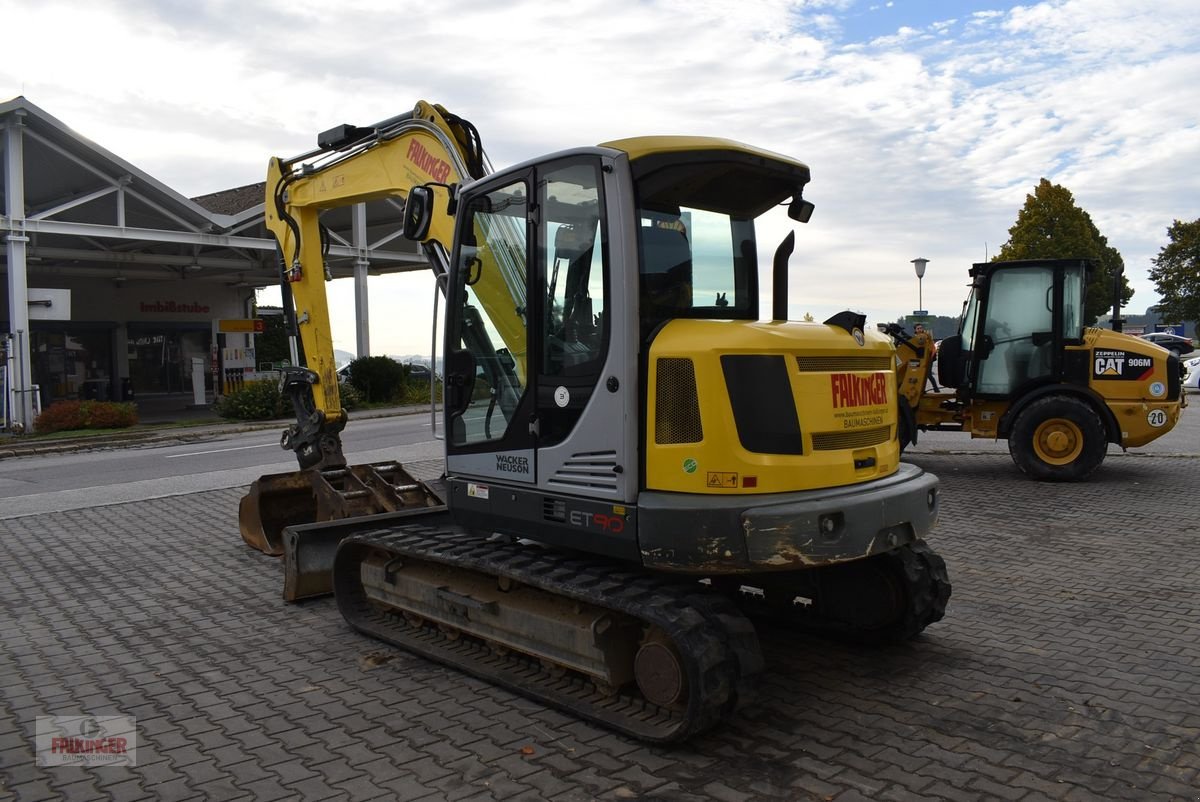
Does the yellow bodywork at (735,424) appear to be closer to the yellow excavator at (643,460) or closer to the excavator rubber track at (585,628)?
the yellow excavator at (643,460)

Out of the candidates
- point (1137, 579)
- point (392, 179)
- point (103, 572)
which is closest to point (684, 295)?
point (392, 179)

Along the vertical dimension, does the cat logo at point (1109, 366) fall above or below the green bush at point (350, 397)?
above

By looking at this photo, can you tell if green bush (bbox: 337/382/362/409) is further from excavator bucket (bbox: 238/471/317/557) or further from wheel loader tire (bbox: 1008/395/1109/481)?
wheel loader tire (bbox: 1008/395/1109/481)

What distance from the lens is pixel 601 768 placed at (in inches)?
150

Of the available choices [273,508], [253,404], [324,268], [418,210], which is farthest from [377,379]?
[418,210]

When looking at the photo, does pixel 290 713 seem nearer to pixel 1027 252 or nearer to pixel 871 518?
pixel 871 518

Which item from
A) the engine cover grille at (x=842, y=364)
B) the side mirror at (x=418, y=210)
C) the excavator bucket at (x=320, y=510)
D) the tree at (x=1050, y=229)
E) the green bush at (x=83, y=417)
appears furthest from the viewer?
the tree at (x=1050, y=229)

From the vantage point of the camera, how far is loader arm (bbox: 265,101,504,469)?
6.50 m

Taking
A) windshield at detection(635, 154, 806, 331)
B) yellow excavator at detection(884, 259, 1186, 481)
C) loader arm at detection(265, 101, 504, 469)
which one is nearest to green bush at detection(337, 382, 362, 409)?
yellow excavator at detection(884, 259, 1186, 481)

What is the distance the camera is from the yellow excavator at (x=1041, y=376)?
1087 cm

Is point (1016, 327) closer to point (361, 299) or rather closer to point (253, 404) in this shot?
point (253, 404)

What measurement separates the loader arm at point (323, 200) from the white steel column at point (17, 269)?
14685 millimetres

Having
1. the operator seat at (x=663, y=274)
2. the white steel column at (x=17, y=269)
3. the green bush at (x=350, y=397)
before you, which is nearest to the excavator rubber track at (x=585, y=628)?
the operator seat at (x=663, y=274)

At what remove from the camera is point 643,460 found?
4262 mm
